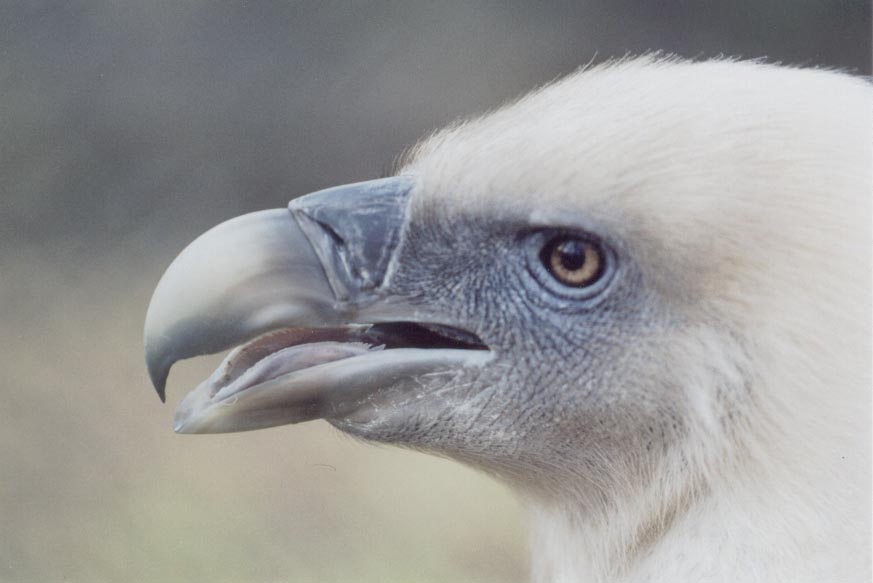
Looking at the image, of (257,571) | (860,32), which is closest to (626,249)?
(860,32)

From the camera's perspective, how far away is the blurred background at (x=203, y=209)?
5.79 feet

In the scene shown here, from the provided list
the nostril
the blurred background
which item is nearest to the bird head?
the nostril

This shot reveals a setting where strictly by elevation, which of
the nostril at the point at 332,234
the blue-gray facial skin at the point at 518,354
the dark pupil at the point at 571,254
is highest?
the nostril at the point at 332,234

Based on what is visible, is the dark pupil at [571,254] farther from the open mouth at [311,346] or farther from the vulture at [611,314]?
the open mouth at [311,346]

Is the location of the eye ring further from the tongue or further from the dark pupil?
the tongue

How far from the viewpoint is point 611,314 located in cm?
93

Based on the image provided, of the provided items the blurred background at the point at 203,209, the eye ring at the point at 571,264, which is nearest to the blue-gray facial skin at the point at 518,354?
the eye ring at the point at 571,264

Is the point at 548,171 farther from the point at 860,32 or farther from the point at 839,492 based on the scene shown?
the point at 860,32

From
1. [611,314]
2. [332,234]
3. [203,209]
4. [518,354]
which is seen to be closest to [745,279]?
[611,314]

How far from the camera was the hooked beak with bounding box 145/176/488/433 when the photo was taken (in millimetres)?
953

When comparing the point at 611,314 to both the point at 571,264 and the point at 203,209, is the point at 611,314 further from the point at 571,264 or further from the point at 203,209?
the point at 203,209

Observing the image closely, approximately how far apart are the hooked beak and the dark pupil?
0.42ft

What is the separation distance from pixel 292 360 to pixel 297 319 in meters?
0.06

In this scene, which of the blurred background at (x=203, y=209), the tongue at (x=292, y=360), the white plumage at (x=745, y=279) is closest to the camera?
the white plumage at (x=745, y=279)
